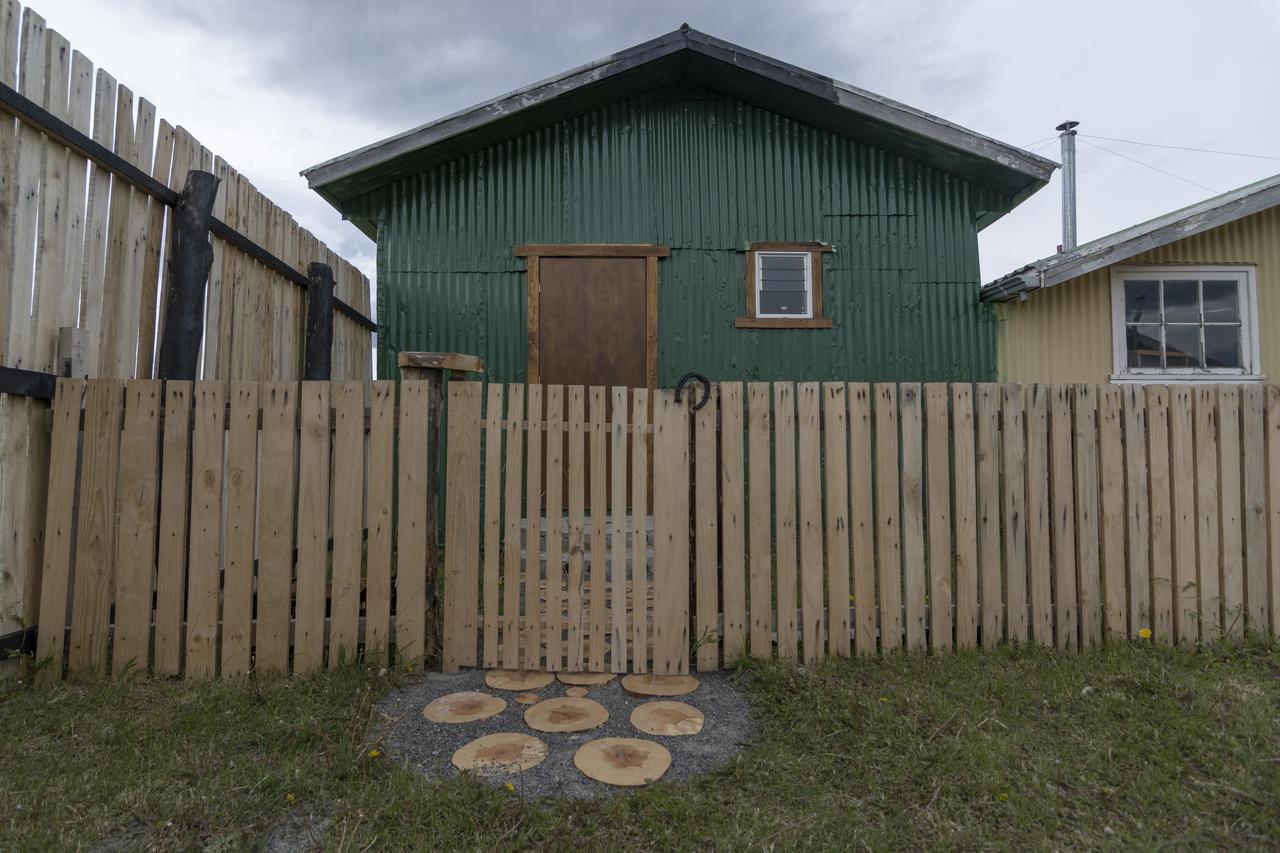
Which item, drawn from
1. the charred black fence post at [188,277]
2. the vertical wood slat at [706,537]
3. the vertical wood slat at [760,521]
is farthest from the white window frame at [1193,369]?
the charred black fence post at [188,277]

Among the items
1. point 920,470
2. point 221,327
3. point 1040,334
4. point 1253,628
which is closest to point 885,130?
point 1040,334

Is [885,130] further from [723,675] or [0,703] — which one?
[0,703]

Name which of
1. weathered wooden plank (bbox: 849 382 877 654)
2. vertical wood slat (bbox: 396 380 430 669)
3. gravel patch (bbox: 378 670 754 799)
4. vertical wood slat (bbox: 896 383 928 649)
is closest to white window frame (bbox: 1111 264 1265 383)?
vertical wood slat (bbox: 896 383 928 649)

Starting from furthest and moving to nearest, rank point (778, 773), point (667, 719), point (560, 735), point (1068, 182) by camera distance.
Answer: point (1068, 182) → point (667, 719) → point (560, 735) → point (778, 773)

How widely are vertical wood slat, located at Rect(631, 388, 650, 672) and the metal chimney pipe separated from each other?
1955 centimetres

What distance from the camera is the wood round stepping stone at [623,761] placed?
2541 millimetres

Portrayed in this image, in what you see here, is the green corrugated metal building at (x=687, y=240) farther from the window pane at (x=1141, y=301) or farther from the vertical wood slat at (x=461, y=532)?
the vertical wood slat at (x=461, y=532)

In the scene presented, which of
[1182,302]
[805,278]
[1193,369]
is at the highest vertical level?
[805,278]

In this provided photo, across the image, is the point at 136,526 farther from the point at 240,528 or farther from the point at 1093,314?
the point at 1093,314

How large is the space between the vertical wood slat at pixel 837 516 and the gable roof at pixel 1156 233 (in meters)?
3.90

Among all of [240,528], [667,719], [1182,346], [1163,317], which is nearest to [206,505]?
[240,528]

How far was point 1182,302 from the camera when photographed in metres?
6.93

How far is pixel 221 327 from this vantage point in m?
4.80

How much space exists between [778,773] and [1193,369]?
707 cm
